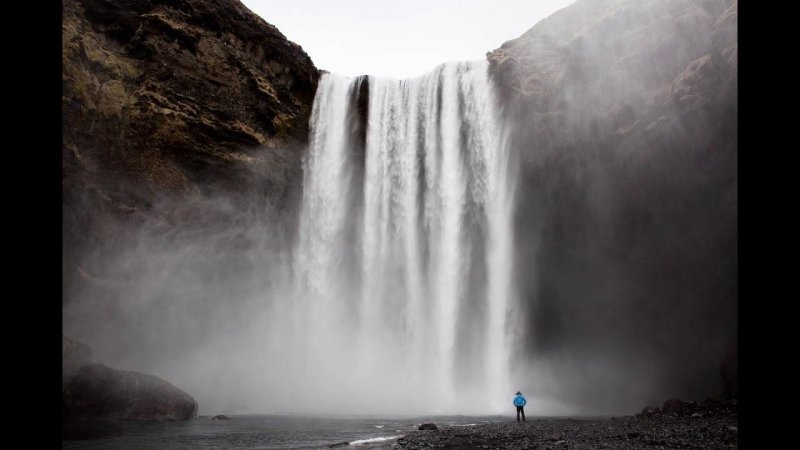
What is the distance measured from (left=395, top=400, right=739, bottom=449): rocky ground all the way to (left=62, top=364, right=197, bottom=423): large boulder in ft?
38.2

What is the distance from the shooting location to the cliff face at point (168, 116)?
25594 millimetres

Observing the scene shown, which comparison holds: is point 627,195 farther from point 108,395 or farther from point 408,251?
point 108,395

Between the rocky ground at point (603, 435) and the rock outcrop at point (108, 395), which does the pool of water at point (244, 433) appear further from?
the rocky ground at point (603, 435)

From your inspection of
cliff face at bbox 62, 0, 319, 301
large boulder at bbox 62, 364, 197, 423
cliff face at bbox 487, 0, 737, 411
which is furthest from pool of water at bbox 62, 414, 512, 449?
cliff face at bbox 487, 0, 737, 411

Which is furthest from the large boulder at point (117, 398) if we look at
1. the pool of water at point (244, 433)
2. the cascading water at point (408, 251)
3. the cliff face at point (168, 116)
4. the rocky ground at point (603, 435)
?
the rocky ground at point (603, 435)

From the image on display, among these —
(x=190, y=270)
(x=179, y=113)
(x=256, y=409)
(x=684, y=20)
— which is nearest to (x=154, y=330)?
(x=190, y=270)

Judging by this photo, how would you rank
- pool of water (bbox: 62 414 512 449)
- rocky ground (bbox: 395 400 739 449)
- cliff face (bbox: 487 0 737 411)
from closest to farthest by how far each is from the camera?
rocky ground (bbox: 395 400 739 449), pool of water (bbox: 62 414 512 449), cliff face (bbox: 487 0 737 411)

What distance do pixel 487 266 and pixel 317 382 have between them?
41.6ft

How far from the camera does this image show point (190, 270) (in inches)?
1190

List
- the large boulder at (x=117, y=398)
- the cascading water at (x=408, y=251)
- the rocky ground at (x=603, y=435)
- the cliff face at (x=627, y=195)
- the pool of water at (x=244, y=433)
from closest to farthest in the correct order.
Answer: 1. the rocky ground at (x=603, y=435)
2. the pool of water at (x=244, y=433)
3. the large boulder at (x=117, y=398)
4. the cliff face at (x=627, y=195)
5. the cascading water at (x=408, y=251)

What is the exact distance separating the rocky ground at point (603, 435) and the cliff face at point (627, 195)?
8788 millimetres

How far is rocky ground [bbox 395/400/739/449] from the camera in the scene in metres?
13.6

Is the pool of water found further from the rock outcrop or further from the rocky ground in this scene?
the rocky ground

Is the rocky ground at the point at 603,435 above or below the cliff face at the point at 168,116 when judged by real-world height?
below
